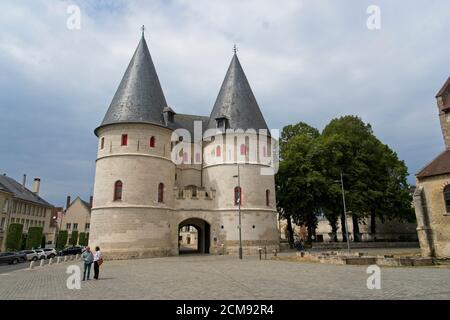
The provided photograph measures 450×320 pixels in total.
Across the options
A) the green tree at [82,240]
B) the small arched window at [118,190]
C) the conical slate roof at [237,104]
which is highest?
the conical slate roof at [237,104]

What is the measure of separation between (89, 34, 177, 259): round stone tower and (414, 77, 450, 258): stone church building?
2085cm

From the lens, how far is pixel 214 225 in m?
30.3

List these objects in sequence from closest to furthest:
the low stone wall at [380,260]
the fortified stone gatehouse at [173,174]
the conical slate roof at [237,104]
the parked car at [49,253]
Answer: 1. the low stone wall at [380,260]
2. the fortified stone gatehouse at [173,174]
3. the conical slate roof at [237,104]
4. the parked car at [49,253]

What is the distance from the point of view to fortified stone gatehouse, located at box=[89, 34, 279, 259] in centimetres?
2634

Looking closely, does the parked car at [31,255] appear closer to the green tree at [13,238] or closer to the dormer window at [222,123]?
the green tree at [13,238]

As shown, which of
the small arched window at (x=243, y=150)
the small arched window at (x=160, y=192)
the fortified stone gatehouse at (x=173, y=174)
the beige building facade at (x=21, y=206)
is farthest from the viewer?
the beige building facade at (x=21, y=206)

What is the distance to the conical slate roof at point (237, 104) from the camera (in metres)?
32.0

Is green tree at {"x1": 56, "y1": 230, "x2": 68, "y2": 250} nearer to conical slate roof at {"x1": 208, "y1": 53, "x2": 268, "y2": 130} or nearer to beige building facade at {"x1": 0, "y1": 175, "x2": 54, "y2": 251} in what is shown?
beige building facade at {"x1": 0, "y1": 175, "x2": 54, "y2": 251}

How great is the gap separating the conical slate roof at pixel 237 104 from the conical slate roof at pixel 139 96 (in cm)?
617

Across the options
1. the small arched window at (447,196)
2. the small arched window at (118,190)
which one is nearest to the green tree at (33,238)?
the small arched window at (118,190)

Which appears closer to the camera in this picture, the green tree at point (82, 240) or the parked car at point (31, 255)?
the parked car at point (31, 255)
